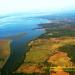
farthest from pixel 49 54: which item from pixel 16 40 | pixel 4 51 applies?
pixel 16 40

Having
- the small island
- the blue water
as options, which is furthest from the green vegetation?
the small island

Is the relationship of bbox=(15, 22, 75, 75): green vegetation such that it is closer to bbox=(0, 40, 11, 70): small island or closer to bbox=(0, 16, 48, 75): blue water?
bbox=(0, 16, 48, 75): blue water

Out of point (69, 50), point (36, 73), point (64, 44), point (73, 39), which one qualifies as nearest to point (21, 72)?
point (36, 73)

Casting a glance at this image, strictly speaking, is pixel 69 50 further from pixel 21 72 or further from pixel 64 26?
pixel 64 26

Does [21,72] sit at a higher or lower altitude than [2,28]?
lower

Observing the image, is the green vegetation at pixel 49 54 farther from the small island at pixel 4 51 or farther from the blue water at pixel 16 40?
the small island at pixel 4 51

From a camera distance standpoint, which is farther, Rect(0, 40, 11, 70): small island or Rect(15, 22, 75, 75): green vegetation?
Rect(0, 40, 11, 70): small island

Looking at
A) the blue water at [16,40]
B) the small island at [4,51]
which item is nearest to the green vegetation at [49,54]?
the blue water at [16,40]

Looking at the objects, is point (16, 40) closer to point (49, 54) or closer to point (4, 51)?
point (4, 51)


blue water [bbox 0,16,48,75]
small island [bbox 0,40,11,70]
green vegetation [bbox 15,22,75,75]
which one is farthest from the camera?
small island [bbox 0,40,11,70]
